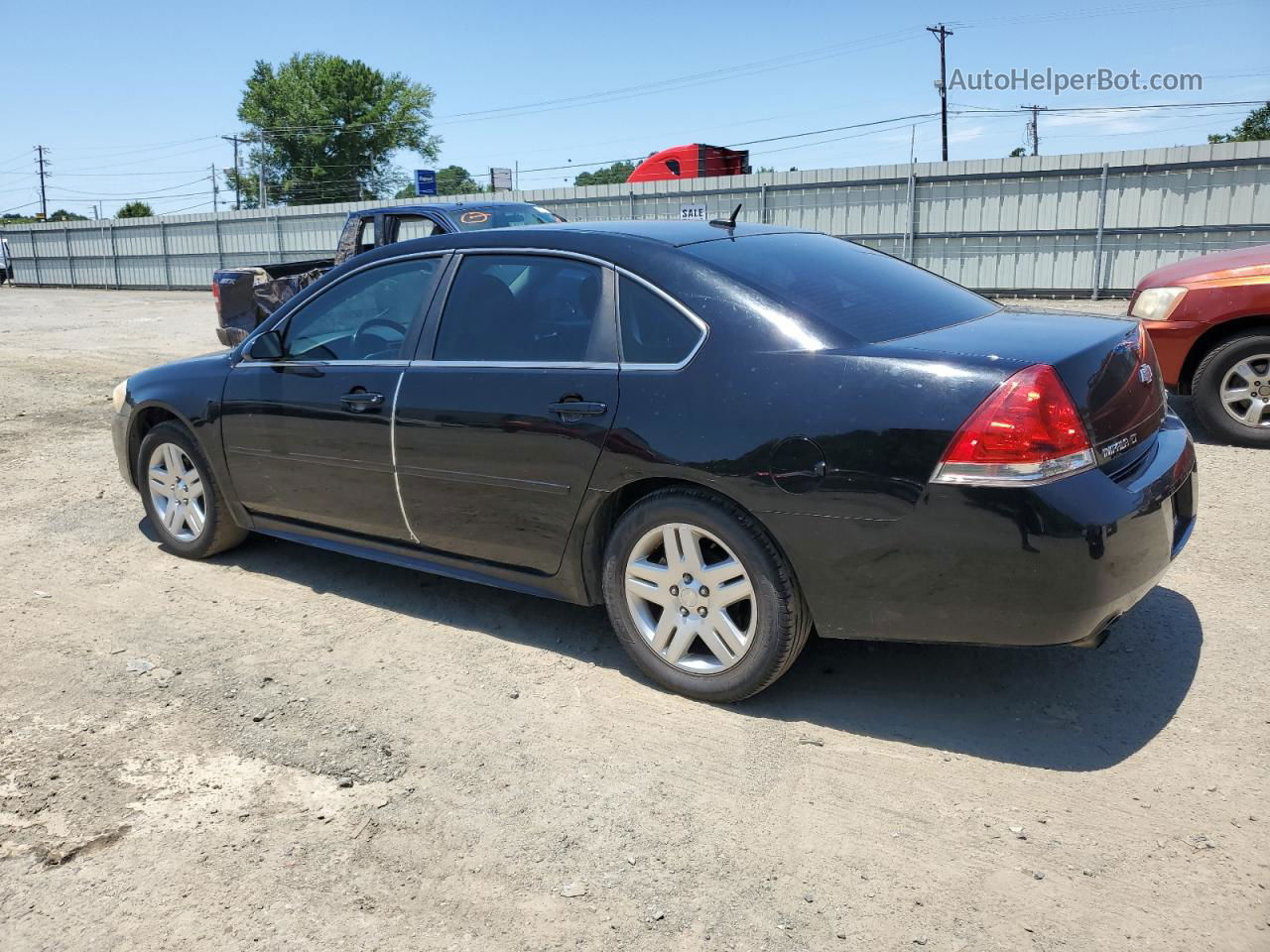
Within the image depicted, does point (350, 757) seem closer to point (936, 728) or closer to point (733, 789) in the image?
point (733, 789)

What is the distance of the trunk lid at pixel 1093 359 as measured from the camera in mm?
3084

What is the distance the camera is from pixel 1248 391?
277 inches

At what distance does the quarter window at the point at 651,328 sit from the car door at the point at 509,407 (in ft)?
0.21

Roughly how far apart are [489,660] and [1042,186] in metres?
17.5

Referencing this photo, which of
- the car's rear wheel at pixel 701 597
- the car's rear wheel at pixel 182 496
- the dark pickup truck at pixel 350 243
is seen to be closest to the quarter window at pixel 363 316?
the car's rear wheel at pixel 182 496

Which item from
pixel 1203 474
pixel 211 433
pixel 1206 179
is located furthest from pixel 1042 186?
pixel 211 433

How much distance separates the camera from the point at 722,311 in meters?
3.46

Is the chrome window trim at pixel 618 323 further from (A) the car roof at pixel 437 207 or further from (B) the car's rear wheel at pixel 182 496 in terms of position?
(A) the car roof at pixel 437 207

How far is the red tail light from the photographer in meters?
2.93

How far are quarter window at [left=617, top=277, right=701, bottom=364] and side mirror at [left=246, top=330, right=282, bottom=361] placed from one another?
1874 mm

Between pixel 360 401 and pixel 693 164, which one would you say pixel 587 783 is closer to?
pixel 360 401

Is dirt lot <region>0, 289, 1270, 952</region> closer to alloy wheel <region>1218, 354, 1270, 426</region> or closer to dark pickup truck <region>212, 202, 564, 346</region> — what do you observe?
alloy wheel <region>1218, 354, 1270, 426</region>

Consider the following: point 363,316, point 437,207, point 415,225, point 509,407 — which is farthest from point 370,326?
point 415,225

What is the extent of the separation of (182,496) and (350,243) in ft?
22.1
